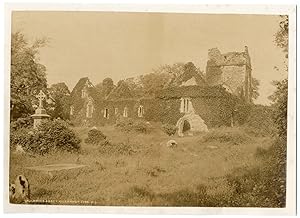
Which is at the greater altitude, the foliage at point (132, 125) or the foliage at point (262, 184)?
the foliage at point (132, 125)

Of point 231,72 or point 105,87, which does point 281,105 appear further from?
point 105,87

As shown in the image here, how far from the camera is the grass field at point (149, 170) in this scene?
1.20 meters

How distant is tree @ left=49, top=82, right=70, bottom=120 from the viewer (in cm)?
122

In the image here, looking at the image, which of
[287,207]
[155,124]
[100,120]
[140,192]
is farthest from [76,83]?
[287,207]

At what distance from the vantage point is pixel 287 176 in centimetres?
121

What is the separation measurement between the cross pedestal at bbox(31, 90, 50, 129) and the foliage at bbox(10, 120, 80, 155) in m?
0.01

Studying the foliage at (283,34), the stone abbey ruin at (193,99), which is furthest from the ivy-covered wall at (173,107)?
the foliage at (283,34)

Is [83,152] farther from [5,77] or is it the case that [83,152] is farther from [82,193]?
[5,77]

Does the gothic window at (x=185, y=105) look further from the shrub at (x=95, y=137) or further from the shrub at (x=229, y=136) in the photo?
the shrub at (x=95, y=137)

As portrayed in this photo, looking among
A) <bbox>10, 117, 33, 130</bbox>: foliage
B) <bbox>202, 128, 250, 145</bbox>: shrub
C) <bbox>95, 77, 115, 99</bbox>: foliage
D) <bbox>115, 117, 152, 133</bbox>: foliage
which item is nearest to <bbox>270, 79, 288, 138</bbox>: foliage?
<bbox>202, 128, 250, 145</bbox>: shrub

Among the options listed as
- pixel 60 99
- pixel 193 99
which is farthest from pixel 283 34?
pixel 60 99

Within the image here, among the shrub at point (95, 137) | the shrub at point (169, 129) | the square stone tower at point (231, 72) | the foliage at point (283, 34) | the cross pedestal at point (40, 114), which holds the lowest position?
the shrub at point (95, 137)

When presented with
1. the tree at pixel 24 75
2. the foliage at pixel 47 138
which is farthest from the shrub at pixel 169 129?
the tree at pixel 24 75

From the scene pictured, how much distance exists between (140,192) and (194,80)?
0.37 metres
